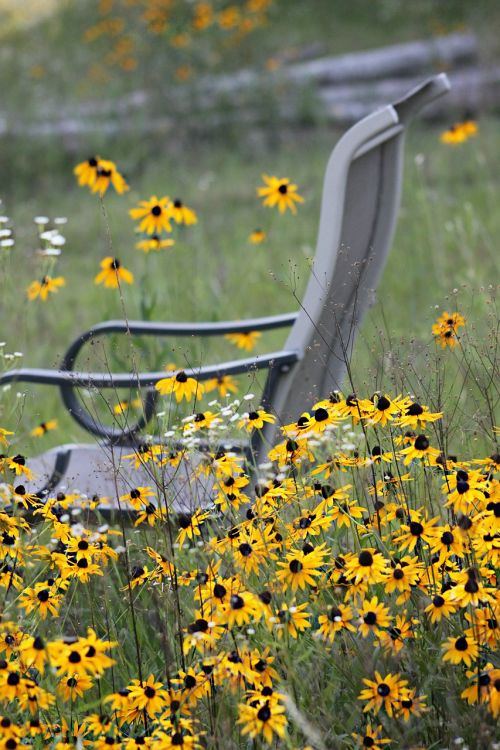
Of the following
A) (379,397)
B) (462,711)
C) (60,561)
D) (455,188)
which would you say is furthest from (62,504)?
(455,188)

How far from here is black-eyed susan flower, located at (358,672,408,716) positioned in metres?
1.77

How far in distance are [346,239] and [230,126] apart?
239 inches

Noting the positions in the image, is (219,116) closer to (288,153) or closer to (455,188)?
(288,153)

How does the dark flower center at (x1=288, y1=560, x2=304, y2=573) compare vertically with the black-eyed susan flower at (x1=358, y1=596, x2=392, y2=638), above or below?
above

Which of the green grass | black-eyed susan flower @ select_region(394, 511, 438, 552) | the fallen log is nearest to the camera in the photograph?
black-eyed susan flower @ select_region(394, 511, 438, 552)

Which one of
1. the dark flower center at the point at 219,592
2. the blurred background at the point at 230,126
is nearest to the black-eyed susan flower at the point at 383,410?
the dark flower center at the point at 219,592

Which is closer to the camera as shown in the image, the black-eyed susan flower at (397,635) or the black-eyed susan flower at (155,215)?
the black-eyed susan flower at (397,635)

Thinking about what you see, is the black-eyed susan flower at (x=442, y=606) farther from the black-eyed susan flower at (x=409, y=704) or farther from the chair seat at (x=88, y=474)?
the chair seat at (x=88, y=474)

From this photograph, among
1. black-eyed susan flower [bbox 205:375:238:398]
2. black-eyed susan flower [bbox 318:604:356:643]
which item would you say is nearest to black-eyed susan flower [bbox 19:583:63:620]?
black-eyed susan flower [bbox 318:604:356:643]

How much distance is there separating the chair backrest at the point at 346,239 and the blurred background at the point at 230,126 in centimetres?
248

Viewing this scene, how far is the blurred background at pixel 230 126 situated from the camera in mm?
6230

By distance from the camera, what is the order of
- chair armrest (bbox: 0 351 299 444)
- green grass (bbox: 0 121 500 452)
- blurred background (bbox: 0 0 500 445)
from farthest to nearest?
1. blurred background (bbox: 0 0 500 445)
2. green grass (bbox: 0 121 500 452)
3. chair armrest (bbox: 0 351 299 444)

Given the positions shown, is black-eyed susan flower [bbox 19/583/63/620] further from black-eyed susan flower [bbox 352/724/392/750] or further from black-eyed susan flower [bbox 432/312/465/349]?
black-eyed susan flower [bbox 432/312/465/349]

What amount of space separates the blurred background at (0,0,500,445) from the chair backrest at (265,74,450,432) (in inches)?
97.6
